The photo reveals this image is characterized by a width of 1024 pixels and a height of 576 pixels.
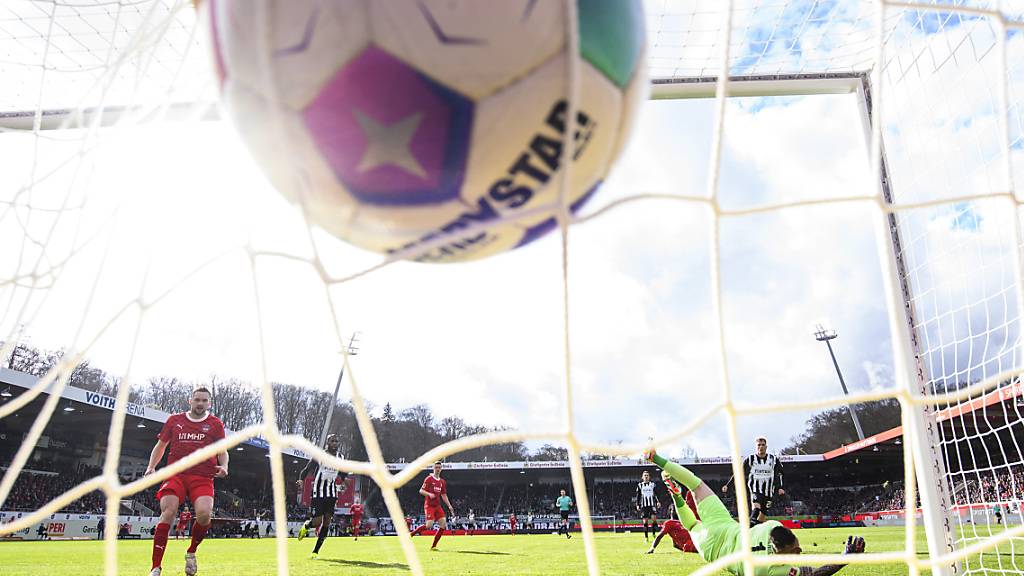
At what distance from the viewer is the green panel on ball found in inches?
49.0

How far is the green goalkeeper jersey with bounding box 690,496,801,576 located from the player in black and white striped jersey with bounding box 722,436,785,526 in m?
2.99

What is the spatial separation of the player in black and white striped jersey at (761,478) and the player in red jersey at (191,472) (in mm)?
5073

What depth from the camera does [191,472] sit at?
434 centimetres

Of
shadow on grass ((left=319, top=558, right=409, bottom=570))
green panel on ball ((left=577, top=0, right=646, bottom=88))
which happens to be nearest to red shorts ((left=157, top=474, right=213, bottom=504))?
shadow on grass ((left=319, top=558, right=409, bottom=570))

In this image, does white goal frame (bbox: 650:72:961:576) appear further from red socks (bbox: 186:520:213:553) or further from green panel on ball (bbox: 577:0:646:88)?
red socks (bbox: 186:520:213:553)

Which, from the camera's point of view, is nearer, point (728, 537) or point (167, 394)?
point (728, 537)

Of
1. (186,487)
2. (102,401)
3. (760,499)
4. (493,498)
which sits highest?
(102,401)

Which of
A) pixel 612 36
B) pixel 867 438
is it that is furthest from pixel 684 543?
pixel 867 438

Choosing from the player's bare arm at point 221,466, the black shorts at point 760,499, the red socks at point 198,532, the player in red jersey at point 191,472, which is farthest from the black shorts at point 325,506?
the black shorts at point 760,499

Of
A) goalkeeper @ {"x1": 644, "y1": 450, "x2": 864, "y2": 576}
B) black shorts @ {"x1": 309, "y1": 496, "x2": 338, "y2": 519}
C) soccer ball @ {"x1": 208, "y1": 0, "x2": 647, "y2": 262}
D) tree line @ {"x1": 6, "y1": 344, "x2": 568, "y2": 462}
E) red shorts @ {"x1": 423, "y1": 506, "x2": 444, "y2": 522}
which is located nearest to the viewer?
soccer ball @ {"x1": 208, "y1": 0, "x2": 647, "y2": 262}

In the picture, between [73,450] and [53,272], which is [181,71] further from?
[73,450]

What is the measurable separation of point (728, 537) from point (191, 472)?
3.40 meters

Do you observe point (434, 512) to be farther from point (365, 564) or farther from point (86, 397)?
point (86, 397)

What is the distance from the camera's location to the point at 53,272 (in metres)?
2.76
